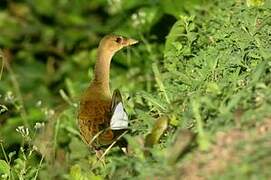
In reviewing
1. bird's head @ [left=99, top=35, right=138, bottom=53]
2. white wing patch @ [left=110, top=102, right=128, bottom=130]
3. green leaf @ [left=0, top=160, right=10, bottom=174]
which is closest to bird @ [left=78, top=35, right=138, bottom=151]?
white wing patch @ [left=110, top=102, right=128, bottom=130]

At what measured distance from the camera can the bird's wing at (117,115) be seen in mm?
4602

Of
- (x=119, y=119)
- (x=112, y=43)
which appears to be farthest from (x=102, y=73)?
(x=119, y=119)

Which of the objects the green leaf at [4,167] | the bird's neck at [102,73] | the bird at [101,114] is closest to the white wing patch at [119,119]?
the bird at [101,114]

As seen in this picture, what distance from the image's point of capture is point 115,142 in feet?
14.8

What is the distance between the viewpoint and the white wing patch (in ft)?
15.1

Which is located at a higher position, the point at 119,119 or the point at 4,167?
the point at 119,119

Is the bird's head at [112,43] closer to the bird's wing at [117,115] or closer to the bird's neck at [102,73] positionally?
the bird's neck at [102,73]

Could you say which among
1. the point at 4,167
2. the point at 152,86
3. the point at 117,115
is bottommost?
the point at 4,167

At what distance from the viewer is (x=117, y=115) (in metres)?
4.71

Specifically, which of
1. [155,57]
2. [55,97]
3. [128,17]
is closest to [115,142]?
[155,57]

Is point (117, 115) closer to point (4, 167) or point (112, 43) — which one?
point (4, 167)

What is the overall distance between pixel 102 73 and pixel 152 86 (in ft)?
4.74

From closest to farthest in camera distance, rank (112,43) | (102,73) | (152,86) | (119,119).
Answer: (119,119), (102,73), (112,43), (152,86)

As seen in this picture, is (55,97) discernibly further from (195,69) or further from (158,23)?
(195,69)
